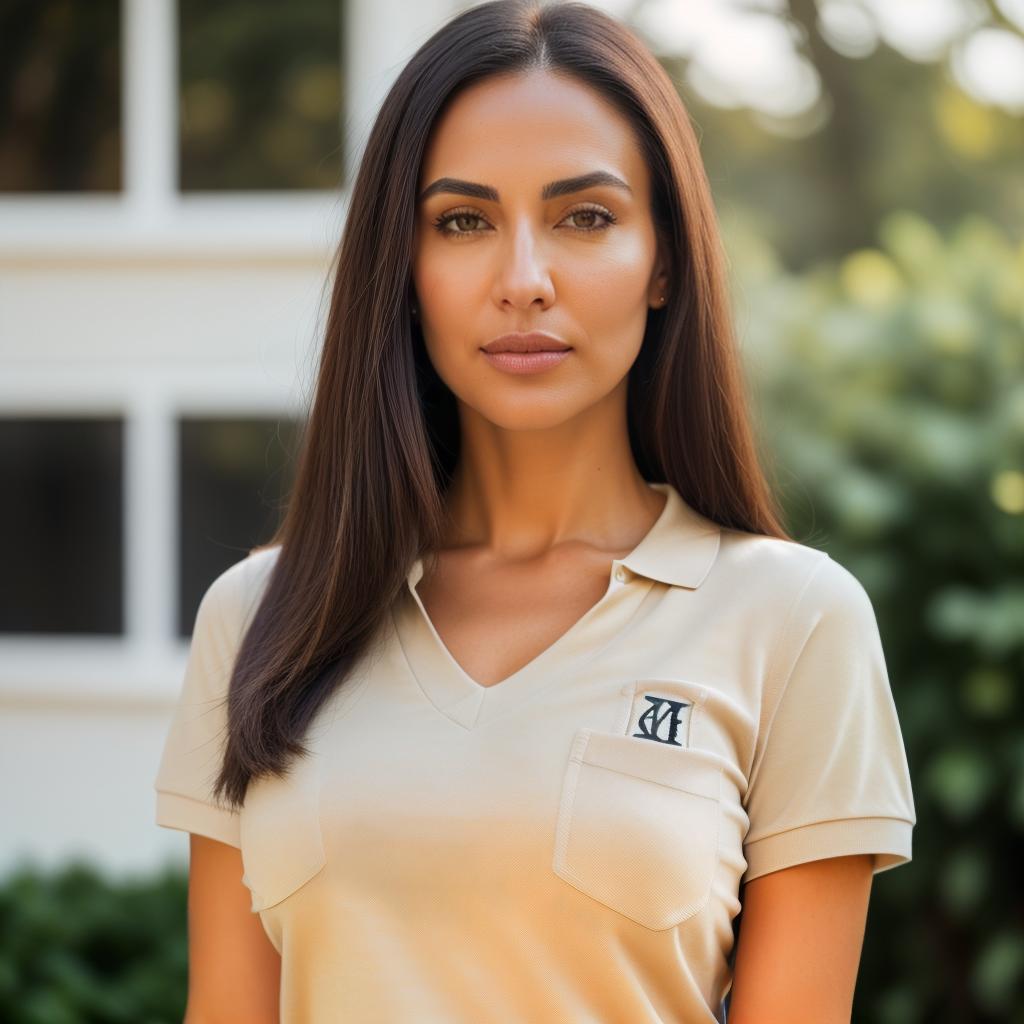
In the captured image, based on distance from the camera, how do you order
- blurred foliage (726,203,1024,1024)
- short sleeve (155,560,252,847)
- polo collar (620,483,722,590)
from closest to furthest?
polo collar (620,483,722,590) → short sleeve (155,560,252,847) → blurred foliage (726,203,1024,1024)

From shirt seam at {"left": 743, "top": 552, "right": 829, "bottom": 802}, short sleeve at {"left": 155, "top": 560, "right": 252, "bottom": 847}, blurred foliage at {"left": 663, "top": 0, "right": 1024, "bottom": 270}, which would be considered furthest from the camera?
blurred foliage at {"left": 663, "top": 0, "right": 1024, "bottom": 270}

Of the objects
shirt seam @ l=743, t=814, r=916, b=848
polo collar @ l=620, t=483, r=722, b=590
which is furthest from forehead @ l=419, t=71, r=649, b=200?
shirt seam @ l=743, t=814, r=916, b=848

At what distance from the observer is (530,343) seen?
1920mm

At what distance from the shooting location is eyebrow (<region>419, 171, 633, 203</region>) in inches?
75.1

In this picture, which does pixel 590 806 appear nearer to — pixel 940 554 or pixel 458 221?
pixel 458 221

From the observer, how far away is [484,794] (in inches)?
71.9

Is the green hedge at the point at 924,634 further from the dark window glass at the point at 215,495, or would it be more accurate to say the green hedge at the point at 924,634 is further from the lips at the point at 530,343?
the lips at the point at 530,343

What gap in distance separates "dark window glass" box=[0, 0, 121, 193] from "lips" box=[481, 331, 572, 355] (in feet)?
16.0

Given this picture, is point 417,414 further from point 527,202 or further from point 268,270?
point 268,270

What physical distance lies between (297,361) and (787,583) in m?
4.17

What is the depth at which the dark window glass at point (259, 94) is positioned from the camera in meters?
6.32

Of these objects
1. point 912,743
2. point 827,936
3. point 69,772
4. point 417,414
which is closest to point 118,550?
point 69,772

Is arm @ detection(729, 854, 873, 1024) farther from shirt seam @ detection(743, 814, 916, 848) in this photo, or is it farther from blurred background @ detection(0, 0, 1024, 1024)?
blurred background @ detection(0, 0, 1024, 1024)

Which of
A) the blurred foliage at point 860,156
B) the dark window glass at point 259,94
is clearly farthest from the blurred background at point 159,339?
the blurred foliage at point 860,156
